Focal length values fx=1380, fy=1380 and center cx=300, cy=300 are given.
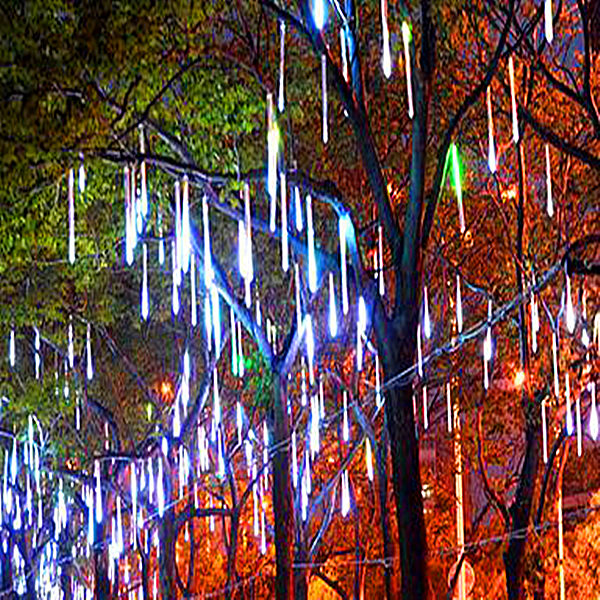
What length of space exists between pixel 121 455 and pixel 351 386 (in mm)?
3750

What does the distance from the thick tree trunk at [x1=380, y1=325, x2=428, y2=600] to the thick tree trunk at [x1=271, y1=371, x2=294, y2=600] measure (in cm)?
482

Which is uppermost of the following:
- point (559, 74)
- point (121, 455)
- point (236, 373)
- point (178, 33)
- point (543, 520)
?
point (559, 74)

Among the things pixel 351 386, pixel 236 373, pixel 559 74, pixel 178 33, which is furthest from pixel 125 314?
pixel 178 33

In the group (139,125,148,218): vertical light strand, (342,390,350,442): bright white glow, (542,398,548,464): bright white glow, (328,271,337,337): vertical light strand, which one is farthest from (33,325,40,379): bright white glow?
(542,398,548,464): bright white glow

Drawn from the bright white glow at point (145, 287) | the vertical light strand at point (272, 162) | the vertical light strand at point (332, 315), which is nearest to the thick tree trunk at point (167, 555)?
the bright white glow at point (145, 287)

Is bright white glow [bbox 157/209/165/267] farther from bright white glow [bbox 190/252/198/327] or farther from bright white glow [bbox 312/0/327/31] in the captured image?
bright white glow [bbox 312/0/327/31]

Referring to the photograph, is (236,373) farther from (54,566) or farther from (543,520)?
(54,566)

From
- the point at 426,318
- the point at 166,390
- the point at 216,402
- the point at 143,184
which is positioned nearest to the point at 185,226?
the point at 143,184

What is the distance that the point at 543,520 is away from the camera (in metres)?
19.5

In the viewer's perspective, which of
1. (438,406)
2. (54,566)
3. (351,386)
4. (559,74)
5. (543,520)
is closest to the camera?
(559,74)

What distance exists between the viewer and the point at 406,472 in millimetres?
11531

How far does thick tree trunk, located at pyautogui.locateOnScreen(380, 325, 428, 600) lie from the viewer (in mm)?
11289

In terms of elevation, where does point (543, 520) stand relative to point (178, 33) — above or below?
below

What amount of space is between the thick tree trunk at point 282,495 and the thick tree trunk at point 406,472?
4.82 meters
